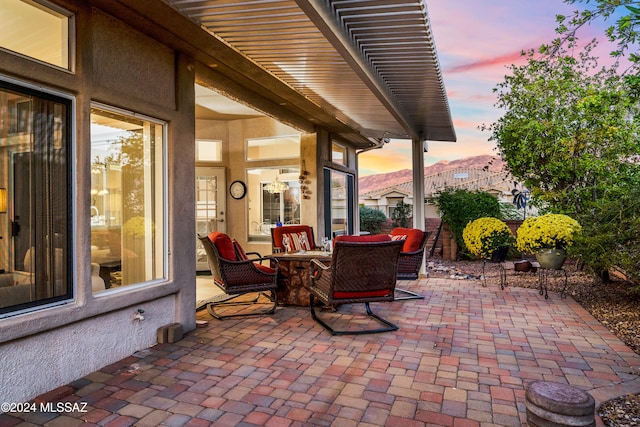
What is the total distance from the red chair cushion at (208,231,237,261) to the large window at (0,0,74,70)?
234 centimetres

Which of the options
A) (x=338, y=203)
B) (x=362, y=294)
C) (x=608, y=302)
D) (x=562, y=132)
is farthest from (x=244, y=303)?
(x=562, y=132)

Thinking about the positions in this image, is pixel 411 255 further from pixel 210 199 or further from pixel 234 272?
pixel 210 199

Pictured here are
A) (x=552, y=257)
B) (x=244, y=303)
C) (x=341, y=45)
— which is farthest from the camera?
(x=552, y=257)

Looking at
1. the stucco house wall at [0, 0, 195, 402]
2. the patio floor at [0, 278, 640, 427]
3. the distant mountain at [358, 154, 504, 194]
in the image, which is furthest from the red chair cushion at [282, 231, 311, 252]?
the distant mountain at [358, 154, 504, 194]

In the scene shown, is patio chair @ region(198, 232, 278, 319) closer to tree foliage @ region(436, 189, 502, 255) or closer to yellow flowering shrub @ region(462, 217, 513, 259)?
yellow flowering shrub @ region(462, 217, 513, 259)

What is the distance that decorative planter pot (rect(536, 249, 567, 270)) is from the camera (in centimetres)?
599

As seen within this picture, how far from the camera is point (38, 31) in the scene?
9.58ft


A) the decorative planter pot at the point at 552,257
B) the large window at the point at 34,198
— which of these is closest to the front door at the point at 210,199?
the large window at the point at 34,198

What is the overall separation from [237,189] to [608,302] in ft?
21.3

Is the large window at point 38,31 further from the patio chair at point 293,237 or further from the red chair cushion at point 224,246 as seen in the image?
the patio chair at point 293,237

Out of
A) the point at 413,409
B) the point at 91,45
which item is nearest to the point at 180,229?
the point at 91,45

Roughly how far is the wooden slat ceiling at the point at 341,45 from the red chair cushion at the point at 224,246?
1960 mm

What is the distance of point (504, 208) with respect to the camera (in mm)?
11742

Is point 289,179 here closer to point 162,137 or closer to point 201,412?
point 162,137
